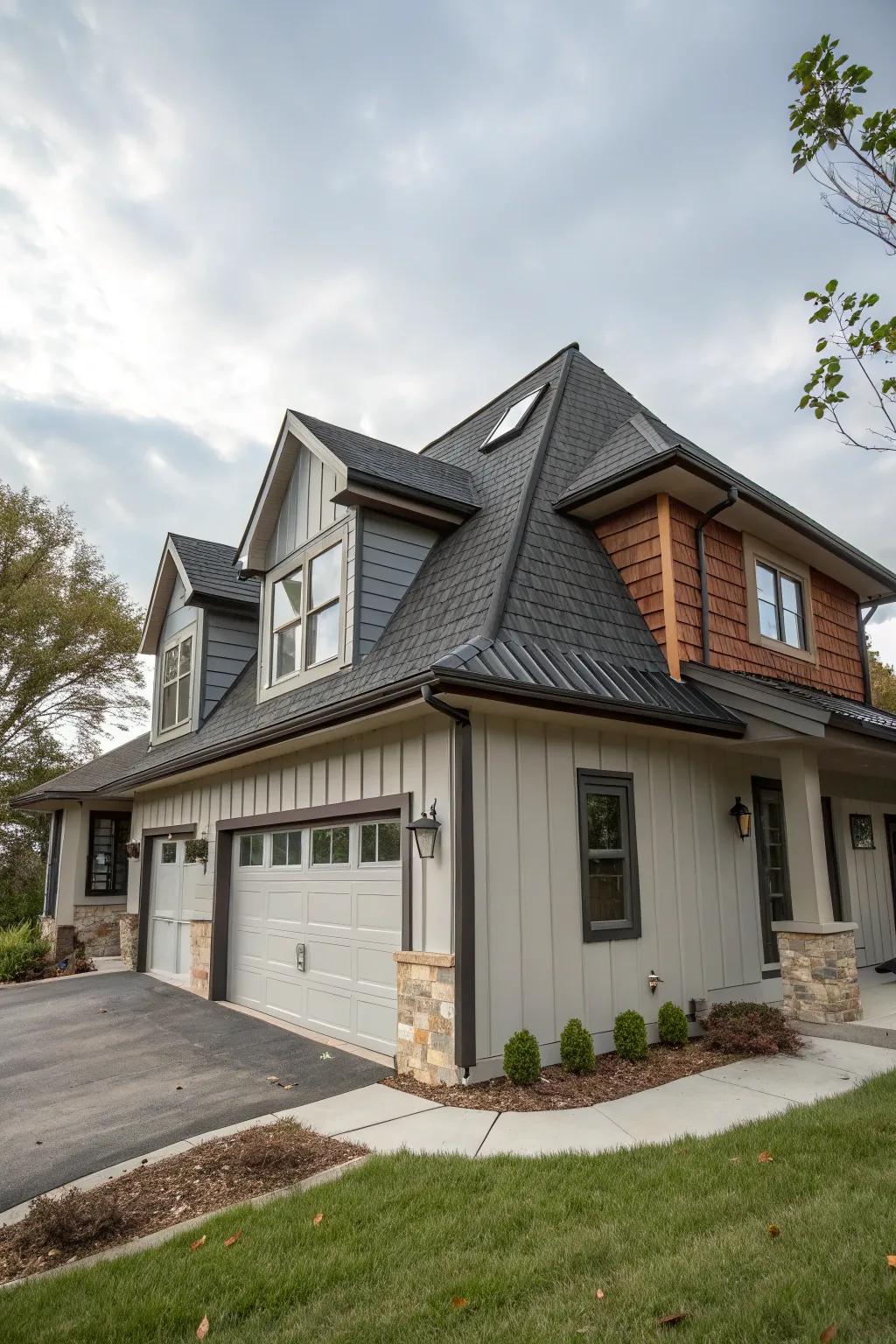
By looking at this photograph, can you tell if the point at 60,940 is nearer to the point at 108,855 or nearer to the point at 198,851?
the point at 108,855

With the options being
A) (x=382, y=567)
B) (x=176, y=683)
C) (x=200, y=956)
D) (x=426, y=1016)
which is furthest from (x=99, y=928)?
(x=426, y=1016)

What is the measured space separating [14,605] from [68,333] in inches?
532

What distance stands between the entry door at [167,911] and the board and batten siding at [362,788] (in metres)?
0.51

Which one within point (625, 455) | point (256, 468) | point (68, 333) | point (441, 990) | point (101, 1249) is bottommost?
point (101, 1249)

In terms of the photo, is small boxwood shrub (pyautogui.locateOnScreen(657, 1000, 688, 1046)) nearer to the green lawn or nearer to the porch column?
the porch column

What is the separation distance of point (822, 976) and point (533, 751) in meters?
3.46

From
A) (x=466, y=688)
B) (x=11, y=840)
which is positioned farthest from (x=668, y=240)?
(x=11, y=840)

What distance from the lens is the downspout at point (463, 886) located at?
19.1 feet

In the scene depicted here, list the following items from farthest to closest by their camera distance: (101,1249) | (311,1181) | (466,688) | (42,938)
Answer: (42,938), (466,688), (311,1181), (101,1249)

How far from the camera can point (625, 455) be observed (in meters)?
8.87

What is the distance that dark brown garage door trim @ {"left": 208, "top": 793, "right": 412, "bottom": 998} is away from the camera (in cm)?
666

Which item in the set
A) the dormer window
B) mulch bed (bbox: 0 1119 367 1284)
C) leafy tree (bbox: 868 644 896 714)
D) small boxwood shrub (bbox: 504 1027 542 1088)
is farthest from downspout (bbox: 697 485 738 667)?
leafy tree (bbox: 868 644 896 714)

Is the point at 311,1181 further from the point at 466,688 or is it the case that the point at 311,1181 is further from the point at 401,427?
the point at 401,427

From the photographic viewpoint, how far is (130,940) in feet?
44.2
